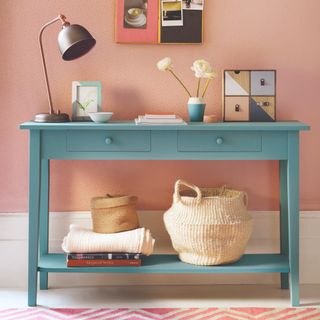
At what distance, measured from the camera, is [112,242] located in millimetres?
3061

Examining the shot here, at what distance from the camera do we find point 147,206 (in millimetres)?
3461

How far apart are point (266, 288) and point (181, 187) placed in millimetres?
700

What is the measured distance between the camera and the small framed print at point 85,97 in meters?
3.31

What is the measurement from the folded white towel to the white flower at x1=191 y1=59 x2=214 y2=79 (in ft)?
2.72

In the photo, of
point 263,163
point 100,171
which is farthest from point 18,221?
point 263,163

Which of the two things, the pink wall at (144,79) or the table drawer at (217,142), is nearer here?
the table drawer at (217,142)

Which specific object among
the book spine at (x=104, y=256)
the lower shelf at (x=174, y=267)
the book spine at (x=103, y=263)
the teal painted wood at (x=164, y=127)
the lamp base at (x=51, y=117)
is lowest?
the lower shelf at (x=174, y=267)

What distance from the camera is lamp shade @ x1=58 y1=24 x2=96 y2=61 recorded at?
9.85ft

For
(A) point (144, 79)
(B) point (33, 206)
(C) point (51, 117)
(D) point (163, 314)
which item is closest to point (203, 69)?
(A) point (144, 79)

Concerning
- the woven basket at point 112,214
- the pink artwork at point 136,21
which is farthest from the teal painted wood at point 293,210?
the pink artwork at point 136,21

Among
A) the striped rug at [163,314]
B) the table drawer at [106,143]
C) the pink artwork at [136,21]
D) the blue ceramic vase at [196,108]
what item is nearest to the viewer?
the striped rug at [163,314]

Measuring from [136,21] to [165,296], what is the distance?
4.70 feet

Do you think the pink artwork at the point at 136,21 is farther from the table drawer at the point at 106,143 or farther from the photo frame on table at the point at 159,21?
the table drawer at the point at 106,143

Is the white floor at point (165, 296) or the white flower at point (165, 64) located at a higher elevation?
the white flower at point (165, 64)
